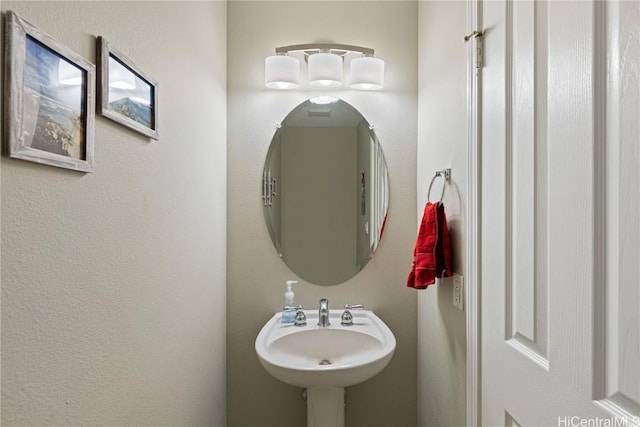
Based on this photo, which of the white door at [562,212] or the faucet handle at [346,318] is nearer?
the white door at [562,212]

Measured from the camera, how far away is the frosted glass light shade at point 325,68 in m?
1.65

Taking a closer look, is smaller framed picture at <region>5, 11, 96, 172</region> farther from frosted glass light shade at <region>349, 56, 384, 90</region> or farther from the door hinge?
frosted glass light shade at <region>349, 56, 384, 90</region>

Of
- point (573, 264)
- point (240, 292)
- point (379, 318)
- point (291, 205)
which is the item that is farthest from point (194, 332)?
point (573, 264)

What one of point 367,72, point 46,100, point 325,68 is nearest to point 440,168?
point 367,72

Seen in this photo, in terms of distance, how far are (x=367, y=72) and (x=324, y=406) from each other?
1.49 m

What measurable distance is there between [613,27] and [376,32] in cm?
130

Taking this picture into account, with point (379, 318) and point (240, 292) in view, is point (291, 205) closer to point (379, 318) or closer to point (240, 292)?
point (240, 292)

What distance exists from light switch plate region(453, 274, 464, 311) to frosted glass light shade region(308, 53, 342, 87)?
40.7 inches

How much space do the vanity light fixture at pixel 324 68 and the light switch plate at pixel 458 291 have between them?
3.17 ft

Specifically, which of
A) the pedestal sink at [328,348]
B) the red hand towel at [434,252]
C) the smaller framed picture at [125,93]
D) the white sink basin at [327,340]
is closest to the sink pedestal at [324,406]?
the pedestal sink at [328,348]

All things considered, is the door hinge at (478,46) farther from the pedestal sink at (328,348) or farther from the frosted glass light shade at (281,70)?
the pedestal sink at (328,348)

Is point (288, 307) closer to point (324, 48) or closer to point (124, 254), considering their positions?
point (124, 254)

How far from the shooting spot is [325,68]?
1653mm

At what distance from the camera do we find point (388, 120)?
5.80 feet
